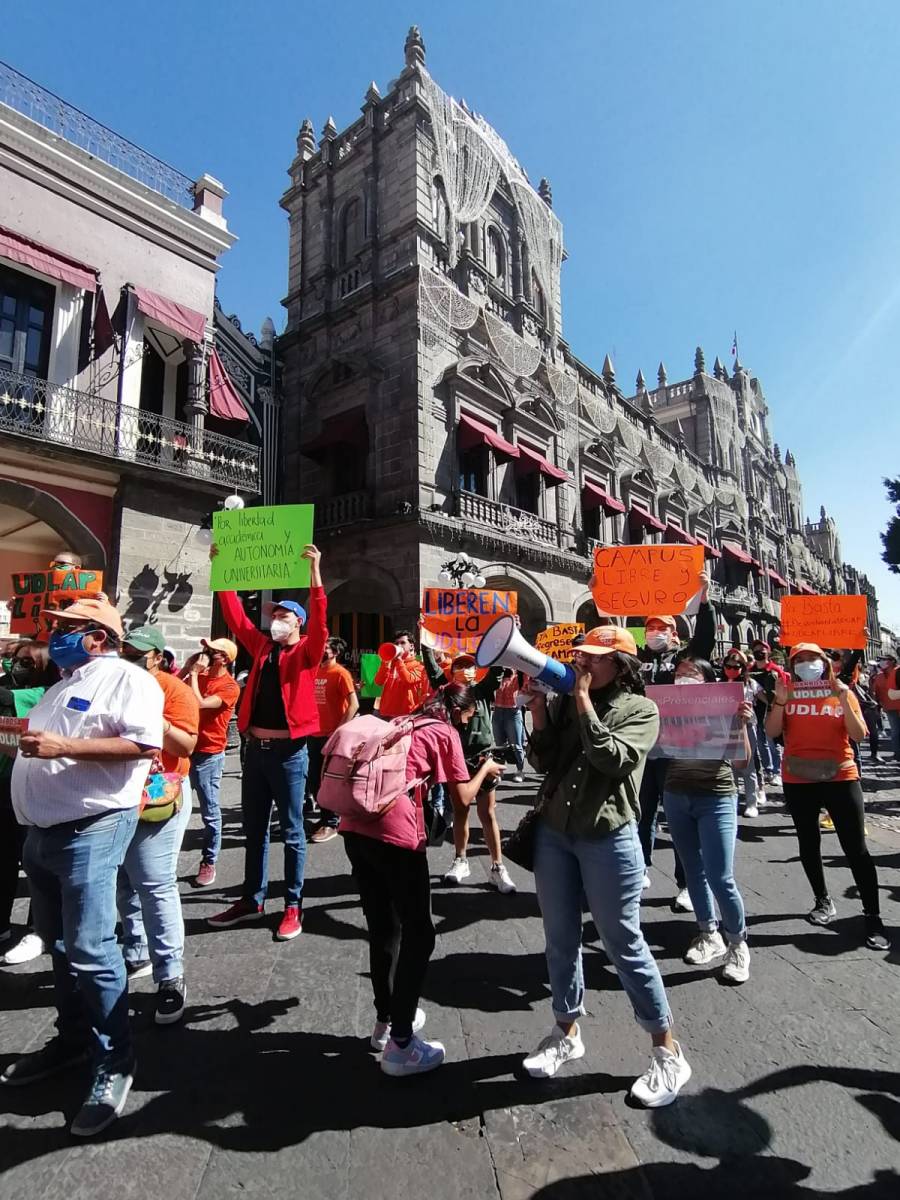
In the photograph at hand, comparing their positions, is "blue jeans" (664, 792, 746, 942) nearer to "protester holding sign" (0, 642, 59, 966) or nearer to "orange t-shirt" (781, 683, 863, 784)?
"orange t-shirt" (781, 683, 863, 784)

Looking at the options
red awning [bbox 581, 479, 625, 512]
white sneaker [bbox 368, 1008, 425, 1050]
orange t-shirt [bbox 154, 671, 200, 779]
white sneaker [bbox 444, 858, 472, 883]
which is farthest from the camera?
red awning [bbox 581, 479, 625, 512]

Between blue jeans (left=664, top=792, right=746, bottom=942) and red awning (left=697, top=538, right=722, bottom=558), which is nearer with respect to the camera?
blue jeans (left=664, top=792, right=746, bottom=942)

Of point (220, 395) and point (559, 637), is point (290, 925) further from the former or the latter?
point (220, 395)

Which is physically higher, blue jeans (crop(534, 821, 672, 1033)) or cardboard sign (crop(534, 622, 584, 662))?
cardboard sign (crop(534, 622, 584, 662))

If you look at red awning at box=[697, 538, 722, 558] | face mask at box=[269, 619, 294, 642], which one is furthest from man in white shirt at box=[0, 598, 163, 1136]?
red awning at box=[697, 538, 722, 558]

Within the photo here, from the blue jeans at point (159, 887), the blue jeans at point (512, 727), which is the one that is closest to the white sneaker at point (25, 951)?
the blue jeans at point (159, 887)

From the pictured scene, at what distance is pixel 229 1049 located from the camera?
2707 millimetres

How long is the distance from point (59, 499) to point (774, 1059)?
11385mm

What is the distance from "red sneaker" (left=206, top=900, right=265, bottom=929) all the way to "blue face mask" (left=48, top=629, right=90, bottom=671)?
228cm

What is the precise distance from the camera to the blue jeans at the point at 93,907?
7.48ft

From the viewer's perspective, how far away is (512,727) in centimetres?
953

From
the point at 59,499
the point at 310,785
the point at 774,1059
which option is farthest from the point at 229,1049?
the point at 59,499

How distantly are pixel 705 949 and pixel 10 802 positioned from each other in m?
4.24

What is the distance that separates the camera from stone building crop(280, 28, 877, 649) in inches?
560
